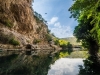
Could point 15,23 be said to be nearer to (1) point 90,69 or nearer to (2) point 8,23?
(2) point 8,23

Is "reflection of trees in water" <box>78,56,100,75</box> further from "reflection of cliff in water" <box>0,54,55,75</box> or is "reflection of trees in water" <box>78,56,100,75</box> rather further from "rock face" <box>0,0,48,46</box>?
"rock face" <box>0,0,48,46</box>

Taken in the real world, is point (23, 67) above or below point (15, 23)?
below

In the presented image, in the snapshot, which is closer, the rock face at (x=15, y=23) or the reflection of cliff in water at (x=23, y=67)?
the reflection of cliff in water at (x=23, y=67)

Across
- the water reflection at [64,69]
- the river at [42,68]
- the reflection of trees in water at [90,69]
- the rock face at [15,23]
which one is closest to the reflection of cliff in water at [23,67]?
the river at [42,68]

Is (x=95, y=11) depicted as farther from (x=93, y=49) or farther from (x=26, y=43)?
(x=26, y=43)

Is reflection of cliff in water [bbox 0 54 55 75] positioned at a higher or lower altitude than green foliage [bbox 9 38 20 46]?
lower

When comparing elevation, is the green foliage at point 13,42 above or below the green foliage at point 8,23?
below

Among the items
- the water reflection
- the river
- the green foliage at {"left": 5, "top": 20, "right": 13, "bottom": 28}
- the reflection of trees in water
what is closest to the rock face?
the green foliage at {"left": 5, "top": 20, "right": 13, "bottom": 28}

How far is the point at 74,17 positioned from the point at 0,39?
2490 inches

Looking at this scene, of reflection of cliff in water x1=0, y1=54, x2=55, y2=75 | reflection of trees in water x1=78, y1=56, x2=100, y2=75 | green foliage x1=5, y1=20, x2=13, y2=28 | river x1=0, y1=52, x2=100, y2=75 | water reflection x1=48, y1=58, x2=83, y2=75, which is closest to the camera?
reflection of cliff in water x1=0, y1=54, x2=55, y2=75

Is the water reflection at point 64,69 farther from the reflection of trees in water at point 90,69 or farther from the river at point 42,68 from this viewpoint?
the reflection of trees in water at point 90,69

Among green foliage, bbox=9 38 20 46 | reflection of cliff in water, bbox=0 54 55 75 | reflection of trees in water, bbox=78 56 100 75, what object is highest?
green foliage, bbox=9 38 20 46

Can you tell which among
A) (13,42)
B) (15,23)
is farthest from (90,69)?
(15,23)

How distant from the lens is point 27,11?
136 m
